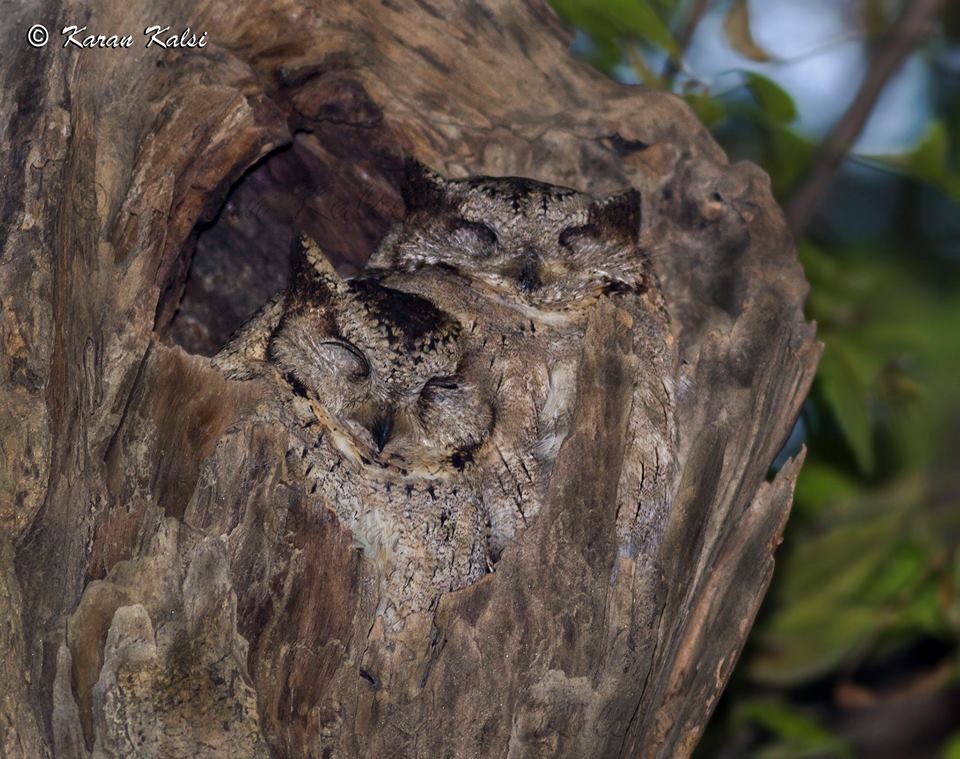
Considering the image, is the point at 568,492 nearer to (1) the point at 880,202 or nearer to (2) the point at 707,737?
(2) the point at 707,737

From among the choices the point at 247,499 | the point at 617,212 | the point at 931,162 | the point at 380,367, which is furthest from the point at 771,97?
the point at 247,499

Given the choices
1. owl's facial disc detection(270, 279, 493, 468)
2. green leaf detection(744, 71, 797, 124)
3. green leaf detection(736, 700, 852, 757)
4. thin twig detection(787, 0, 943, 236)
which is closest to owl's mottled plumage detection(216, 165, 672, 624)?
owl's facial disc detection(270, 279, 493, 468)

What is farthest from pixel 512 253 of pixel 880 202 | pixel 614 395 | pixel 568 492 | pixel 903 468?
pixel 880 202

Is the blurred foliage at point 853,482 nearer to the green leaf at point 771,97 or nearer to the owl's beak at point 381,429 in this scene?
the green leaf at point 771,97

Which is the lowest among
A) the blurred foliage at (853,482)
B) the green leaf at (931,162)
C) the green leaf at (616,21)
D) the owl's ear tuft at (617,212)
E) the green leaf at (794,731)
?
the green leaf at (794,731)

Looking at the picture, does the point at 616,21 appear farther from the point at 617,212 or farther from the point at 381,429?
the point at 381,429

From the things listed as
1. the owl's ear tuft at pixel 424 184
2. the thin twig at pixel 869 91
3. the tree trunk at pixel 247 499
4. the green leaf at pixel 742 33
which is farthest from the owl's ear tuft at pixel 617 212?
the thin twig at pixel 869 91
